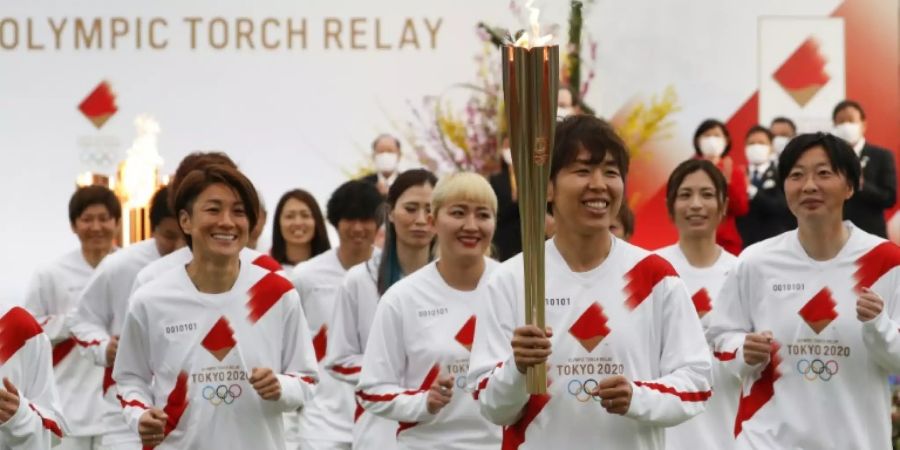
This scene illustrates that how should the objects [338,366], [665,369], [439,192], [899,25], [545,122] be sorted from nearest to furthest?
1. [545,122]
2. [665,369]
3. [439,192]
4. [338,366]
5. [899,25]

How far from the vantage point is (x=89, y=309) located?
721 centimetres

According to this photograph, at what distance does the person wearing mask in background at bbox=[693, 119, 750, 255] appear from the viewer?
9.15 meters

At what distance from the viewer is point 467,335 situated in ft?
19.1

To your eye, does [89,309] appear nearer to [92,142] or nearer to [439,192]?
[439,192]

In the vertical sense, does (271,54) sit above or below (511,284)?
above

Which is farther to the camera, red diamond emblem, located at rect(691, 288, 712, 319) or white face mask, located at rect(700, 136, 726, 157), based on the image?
white face mask, located at rect(700, 136, 726, 157)

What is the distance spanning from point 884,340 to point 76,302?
3.82 meters

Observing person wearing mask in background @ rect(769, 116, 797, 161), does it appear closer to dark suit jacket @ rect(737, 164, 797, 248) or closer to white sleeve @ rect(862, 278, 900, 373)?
dark suit jacket @ rect(737, 164, 797, 248)

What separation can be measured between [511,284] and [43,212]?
25.6ft

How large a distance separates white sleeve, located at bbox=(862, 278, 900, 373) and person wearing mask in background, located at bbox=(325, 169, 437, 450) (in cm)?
179

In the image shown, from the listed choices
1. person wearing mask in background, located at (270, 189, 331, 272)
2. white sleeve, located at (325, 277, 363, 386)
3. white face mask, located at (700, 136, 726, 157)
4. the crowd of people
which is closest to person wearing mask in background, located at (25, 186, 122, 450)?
the crowd of people

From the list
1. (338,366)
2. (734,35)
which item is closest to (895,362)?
(338,366)

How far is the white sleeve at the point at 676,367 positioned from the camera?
446 centimetres

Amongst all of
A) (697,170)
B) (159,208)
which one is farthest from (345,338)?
(697,170)
